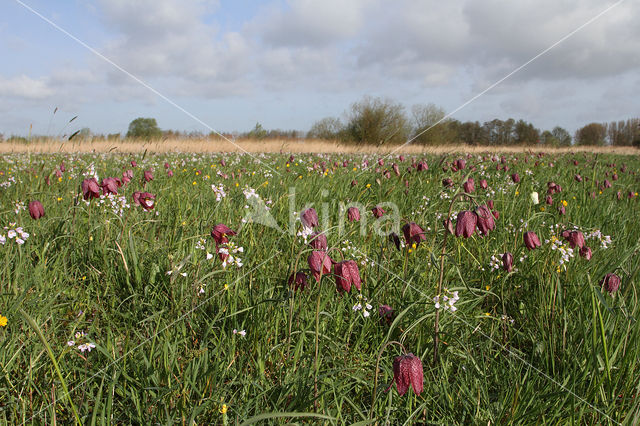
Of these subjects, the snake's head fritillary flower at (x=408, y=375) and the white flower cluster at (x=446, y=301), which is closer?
the snake's head fritillary flower at (x=408, y=375)

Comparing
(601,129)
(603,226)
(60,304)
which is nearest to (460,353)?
(60,304)

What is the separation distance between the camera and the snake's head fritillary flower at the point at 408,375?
1136mm

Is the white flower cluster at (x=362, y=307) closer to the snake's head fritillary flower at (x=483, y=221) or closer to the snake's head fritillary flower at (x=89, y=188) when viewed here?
the snake's head fritillary flower at (x=483, y=221)

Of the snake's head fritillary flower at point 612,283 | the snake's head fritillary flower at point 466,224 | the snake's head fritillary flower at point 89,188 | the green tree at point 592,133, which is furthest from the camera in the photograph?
the green tree at point 592,133

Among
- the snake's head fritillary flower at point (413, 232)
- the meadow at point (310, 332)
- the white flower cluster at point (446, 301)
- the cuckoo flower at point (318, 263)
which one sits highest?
the snake's head fritillary flower at point (413, 232)

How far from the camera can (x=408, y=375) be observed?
1.14m

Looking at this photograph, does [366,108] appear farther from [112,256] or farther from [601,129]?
[601,129]

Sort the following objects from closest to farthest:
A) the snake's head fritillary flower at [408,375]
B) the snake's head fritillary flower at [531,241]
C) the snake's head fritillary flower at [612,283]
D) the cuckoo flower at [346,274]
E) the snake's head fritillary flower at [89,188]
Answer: the snake's head fritillary flower at [408,375] < the cuckoo flower at [346,274] < the snake's head fritillary flower at [612,283] < the snake's head fritillary flower at [531,241] < the snake's head fritillary flower at [89,188]

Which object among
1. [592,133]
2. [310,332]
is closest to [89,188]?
[310,332]

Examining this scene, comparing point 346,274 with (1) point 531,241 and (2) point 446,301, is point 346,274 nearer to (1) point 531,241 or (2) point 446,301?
(2) point 446,301

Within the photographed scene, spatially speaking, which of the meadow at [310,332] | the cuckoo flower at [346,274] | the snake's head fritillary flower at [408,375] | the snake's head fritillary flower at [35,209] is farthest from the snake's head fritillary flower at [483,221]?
the snake's head fritillary flower at [35,209]

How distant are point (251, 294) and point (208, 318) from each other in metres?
0.24

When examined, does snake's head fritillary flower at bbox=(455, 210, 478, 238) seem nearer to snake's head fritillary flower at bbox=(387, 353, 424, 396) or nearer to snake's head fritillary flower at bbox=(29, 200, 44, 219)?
snake's head fritillary flower at bbox=(387, 353, 424, 396)

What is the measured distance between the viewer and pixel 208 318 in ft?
6.28
